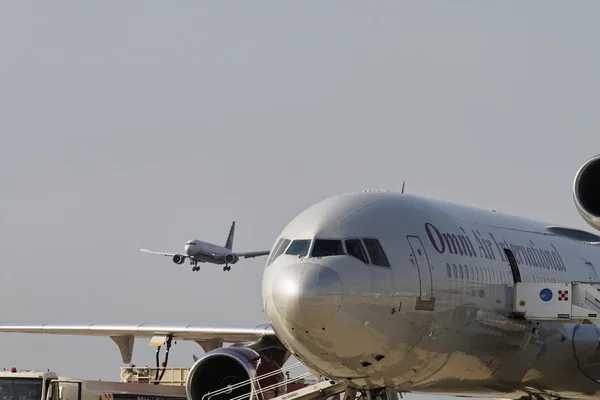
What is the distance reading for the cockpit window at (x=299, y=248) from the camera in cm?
1962

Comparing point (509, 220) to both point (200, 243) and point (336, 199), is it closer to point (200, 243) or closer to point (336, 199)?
point (336, 199)

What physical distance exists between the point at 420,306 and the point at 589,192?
492 centimetres

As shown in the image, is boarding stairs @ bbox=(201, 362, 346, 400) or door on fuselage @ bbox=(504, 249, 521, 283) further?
door on fuselage @ bbox=(504, 249, 521, 283)

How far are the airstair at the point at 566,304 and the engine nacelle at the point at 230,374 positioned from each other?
534cm

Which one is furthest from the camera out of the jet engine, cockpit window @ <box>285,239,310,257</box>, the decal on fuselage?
the jet engine

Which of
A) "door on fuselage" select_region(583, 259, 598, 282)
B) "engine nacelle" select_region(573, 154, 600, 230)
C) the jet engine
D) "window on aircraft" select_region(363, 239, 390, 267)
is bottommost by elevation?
"door on fuselage" select_region(583, 259, 598, 282)

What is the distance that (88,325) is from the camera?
31.8 m

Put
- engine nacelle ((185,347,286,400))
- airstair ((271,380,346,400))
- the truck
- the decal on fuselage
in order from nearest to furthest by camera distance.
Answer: the decal on fuselage
airstair ((271,380,346,400))
engine nacelle ((185,347,286,400))
the truck

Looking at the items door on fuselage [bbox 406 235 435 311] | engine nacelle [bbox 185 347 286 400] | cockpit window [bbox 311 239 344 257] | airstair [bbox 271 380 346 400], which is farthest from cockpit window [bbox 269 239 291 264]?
engine nacelle [bbox 185 347 286 400]

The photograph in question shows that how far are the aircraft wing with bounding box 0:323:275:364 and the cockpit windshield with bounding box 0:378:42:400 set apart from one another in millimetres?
3133

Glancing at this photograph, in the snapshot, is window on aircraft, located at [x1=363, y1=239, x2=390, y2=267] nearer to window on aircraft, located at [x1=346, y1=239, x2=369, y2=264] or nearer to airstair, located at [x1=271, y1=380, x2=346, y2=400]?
window on aircraft, located at [x1=346, y1=239, x2=369, y2=264]

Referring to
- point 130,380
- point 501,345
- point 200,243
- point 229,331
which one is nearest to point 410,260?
point 501,345

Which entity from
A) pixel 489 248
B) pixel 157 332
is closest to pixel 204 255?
pixel 157 332

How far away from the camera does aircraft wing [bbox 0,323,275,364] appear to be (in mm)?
29511
